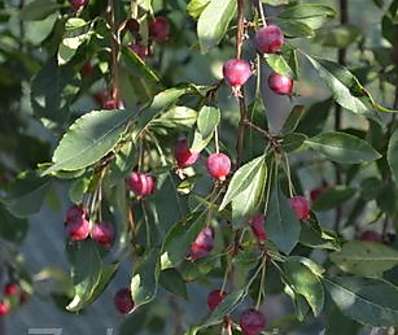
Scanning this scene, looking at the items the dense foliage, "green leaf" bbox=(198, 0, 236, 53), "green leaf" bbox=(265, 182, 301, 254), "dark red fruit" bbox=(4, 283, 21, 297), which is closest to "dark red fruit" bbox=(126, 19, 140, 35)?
the dense foliage

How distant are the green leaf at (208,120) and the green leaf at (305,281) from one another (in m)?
0.14

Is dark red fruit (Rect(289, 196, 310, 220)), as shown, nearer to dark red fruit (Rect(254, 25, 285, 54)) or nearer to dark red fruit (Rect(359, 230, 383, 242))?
dark red fruit (Rect(254, 25, 285, 54))

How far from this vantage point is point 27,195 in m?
1.27

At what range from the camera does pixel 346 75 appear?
3.43 ft

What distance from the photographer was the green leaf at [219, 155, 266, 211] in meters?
0.96

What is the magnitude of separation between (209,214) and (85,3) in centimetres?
24

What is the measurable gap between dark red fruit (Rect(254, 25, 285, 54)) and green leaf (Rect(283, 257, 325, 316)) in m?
0.18

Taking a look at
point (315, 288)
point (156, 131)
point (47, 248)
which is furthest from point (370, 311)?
point (47, 248)

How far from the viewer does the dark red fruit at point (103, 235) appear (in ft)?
3.78

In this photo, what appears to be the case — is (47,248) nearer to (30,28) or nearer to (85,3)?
(30,28)

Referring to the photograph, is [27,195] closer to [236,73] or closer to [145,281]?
[145,281]

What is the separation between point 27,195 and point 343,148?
1.29 ft

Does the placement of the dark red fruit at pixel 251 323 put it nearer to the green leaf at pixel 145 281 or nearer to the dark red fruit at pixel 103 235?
the green leaf at pixel 145 281

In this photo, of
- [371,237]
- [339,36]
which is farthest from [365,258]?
[339,36]
